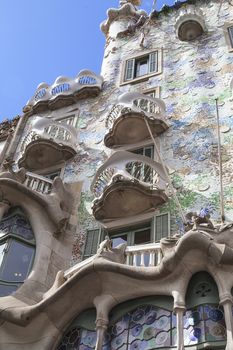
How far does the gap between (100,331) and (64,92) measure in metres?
11.3

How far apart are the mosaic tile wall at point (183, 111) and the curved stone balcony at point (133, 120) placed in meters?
0.35

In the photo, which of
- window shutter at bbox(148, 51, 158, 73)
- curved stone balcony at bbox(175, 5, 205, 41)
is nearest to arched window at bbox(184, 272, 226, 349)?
window shutter at bbox(148, 51, 158, 73)

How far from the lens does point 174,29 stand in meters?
19.2

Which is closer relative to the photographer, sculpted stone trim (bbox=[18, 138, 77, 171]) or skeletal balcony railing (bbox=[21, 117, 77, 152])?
sculpted stone trim (bbox=[18, 138, 77, 171])

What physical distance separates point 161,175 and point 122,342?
16.0 ft

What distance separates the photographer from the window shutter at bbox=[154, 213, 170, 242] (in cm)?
1116

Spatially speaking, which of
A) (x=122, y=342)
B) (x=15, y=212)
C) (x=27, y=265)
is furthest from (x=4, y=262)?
(x=122, y=342)

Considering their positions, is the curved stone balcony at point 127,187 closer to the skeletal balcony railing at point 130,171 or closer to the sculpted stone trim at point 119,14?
the skeletal balcony railing at point 130,171

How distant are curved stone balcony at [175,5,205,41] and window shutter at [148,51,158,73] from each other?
3.62 ft

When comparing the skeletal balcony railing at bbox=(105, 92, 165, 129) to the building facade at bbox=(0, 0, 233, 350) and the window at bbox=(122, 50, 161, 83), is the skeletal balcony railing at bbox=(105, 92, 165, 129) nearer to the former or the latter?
the building facade at bbox=(0, 0, 233, 350)

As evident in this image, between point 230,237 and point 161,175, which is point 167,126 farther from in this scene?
point 230,237

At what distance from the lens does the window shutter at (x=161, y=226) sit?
36.6ft

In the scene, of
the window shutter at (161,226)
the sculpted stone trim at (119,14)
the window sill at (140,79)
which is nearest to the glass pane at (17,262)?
the window shutter at (161,226)

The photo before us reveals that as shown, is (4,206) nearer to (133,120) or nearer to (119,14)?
(133,120)
